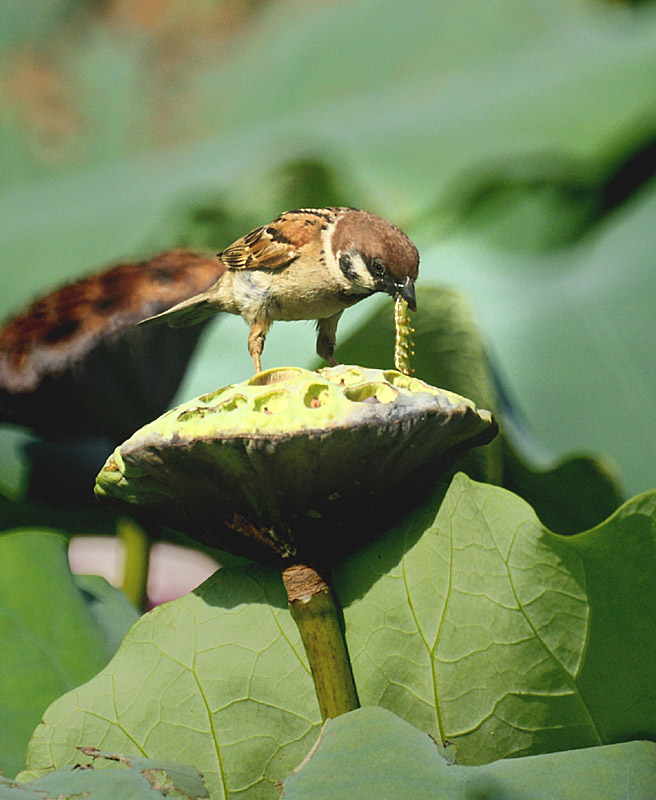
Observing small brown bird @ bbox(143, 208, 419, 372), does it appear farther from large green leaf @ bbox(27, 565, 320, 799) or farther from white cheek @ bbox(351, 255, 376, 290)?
large green leaf @ bbox(27, 565, 320, 799)

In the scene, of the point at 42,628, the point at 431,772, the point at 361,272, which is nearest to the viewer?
the point at 431,772

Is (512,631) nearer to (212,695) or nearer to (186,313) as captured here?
(212,695)

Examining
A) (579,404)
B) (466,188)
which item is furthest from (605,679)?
(466,188)

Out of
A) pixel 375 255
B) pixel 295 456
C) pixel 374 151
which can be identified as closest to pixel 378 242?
pixel 375 255

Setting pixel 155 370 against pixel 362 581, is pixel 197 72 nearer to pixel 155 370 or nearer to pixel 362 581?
pixel 155 370

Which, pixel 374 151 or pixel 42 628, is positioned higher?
pixel 374 151

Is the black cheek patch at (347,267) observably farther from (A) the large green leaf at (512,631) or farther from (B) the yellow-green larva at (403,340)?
(A) the large green leaf at (512,631)
